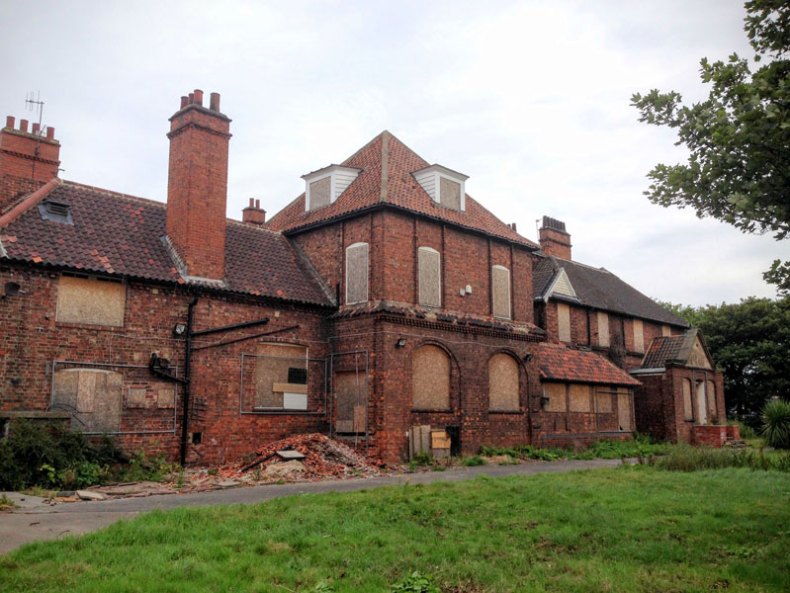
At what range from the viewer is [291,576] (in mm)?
7254

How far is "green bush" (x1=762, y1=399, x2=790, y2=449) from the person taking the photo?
80.1 feet

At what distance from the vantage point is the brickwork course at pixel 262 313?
16.4 meters

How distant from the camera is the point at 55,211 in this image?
1791cm

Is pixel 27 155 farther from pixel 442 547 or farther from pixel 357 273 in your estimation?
pixel 442 547

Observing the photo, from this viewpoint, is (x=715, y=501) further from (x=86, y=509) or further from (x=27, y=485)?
(x=27, y=485)

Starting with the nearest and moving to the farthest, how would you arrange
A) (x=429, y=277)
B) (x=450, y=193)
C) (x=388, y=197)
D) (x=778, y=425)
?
(x=388, y=197) < (x=429, y=277) < (x=450, y=193) < (x=778, y=425)

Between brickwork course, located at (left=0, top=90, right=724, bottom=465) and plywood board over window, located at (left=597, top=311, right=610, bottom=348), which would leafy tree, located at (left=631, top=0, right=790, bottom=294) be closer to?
brickwork course, located at (left=0, top=90, right=724, bottom=465)

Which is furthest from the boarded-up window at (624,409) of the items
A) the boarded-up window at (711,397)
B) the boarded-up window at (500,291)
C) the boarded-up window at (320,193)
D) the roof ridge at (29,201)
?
the roof ridge at (29,201)

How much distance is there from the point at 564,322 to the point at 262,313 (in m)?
15.5

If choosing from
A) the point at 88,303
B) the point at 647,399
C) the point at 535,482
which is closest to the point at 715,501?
the point at 535,482

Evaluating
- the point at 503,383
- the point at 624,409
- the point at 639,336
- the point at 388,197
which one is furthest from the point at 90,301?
the point at 639,336

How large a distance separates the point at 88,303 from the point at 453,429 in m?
11.3

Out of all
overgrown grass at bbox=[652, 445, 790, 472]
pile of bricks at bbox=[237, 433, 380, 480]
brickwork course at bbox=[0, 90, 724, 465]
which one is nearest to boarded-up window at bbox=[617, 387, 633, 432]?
brickwork course at bbox=[0, 90, 724, 465]

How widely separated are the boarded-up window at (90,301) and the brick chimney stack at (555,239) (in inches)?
931
